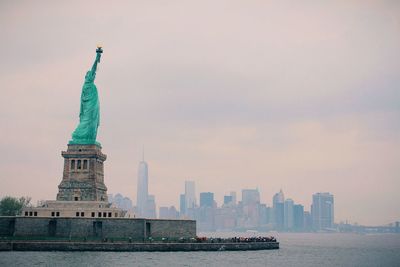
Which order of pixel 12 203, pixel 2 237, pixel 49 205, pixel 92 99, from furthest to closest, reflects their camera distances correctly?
pixel 12 203, pixel 92 99, pixel 49 205, pixel 2 237

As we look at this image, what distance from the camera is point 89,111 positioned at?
9725 cm

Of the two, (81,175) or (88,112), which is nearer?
(81,175)

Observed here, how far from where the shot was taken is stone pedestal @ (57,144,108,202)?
92.8 meters

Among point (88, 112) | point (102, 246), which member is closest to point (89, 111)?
point (88, 112)

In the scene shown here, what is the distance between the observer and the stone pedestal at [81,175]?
92.8 metres

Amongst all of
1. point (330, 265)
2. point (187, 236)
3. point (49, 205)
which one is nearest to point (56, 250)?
point (49, 205)

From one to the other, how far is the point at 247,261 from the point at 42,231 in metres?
26.7

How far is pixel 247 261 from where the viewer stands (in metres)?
78.8

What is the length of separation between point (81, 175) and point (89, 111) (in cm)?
965

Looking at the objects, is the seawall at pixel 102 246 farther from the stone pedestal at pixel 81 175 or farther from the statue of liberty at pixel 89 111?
the statue of liberty at pixel 89 111

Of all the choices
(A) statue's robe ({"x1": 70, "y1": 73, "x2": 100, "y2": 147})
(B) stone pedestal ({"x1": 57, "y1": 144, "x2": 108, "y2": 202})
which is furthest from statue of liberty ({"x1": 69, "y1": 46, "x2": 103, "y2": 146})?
(B) stone pedestal ({"x1": 57, "y1": 144, "x2": 108, "y2": 202})

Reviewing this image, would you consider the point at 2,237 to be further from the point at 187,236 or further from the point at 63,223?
the point at 187,236

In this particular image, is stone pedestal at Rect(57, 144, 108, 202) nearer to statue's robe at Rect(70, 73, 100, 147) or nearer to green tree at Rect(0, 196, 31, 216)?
statue's robe at Rect(70, 73, 100, 147)

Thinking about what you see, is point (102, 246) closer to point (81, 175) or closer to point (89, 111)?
point (81, 175)
